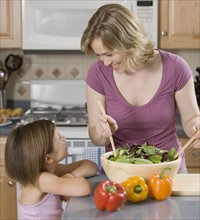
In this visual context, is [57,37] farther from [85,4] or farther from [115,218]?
[115,218]

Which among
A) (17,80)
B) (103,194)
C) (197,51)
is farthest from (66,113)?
(103,194)

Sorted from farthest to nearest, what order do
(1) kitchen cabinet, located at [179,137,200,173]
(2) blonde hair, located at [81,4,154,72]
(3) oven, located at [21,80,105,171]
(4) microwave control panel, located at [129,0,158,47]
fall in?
1. (3) oven, located at [21,80,105,171]
2. (4) microwave control panel, located at [129,0,158,47]
3. (1) kitchen cabinet, located at [179,137,200,173]
4. (2) blonde hair, located at [81,4,154,72]

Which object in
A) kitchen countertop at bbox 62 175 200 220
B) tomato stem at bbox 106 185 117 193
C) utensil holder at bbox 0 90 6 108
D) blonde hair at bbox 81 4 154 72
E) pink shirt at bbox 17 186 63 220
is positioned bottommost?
pink shirt at bbox 17 186 63 220

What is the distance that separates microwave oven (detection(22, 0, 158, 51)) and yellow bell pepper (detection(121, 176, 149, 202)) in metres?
1.82

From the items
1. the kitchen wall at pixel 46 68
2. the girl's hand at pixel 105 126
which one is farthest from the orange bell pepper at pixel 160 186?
the kitchen wall at pixel 46 68

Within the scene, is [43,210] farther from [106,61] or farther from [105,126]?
[106,61]

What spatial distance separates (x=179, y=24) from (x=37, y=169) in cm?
186

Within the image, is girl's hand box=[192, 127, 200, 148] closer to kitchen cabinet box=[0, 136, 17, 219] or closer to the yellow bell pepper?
the yellow bell pepper

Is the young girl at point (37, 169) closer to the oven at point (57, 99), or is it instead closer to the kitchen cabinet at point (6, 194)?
the kitchen cabinet at point (6, 194)

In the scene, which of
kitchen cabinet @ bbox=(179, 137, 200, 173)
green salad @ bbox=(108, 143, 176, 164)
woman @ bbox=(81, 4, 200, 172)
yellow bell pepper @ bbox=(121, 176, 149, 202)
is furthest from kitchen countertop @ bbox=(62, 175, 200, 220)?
kitchen cabinet @ bbox=(179, 137, 200, 173)

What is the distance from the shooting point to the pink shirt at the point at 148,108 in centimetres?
199

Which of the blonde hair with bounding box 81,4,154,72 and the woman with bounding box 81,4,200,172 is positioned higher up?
the blonde hair with bounding box 81,4,154,72

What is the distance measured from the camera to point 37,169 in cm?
173

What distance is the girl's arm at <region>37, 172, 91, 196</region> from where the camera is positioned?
5.34 ft
